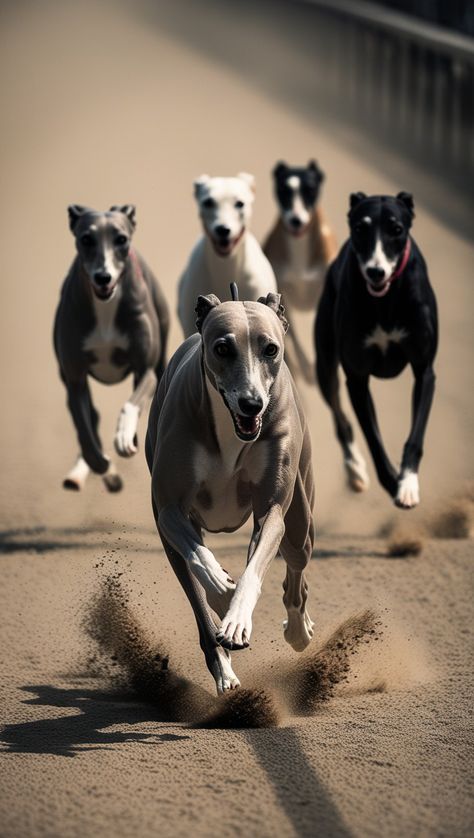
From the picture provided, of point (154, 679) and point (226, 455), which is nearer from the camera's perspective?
point (226, 455)

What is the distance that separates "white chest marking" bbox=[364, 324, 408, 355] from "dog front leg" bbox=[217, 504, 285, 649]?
1.85 metres

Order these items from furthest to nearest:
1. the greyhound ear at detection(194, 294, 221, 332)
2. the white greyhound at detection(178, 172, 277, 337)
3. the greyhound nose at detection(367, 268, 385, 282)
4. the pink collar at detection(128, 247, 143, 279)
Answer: the white greyhound at detection(178, 172, 277, 337) → the pink collar at detection(128, 247, 143, 279) → the greyhound nose at detection(367, 268, 385, 282) → the greyhound ear at detection(194, 294, 221, 332)

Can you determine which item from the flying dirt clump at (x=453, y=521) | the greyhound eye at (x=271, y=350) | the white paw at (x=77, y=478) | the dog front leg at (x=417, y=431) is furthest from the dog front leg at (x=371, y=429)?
the greyhound eye at (x=271, y=350)

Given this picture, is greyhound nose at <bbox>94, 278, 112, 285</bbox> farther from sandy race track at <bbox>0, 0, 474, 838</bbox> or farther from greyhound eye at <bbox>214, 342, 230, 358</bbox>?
greyhound eye at <bbox>214, 342, 230, 358</bbox>

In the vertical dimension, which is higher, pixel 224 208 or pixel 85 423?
pixel 224 208

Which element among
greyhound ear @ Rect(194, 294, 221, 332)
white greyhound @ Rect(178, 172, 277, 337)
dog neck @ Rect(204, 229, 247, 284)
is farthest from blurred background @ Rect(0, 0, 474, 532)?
greyhound ear @ Rect(194, 294, 221, 332)

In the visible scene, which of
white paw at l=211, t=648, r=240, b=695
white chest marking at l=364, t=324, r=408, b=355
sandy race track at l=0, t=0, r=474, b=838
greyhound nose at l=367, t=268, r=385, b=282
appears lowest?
sandy race track at l=0, t=0, r=474, b=838

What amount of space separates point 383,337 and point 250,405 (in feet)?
6.98

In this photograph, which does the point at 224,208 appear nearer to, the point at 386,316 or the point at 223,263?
the point at 223,263

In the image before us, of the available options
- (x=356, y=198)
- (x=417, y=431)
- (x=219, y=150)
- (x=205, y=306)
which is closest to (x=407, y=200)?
(x=356, y=198)

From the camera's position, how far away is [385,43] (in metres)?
17.9

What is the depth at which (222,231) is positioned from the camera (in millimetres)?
7762

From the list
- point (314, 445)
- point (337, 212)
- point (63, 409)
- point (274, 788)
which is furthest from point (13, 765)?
point (337, 212)

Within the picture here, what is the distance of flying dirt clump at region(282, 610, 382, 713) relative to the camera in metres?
5.78
